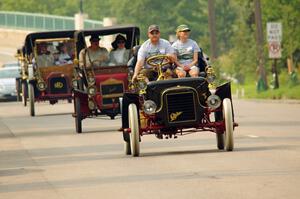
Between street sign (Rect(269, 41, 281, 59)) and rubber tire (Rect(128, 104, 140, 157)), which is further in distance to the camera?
street sign (Rect(269, 41, 281, 59))

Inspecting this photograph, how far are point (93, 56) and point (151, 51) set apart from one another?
942 cm

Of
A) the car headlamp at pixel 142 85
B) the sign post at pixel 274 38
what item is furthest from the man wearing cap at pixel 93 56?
the sign post at pixel 274 38

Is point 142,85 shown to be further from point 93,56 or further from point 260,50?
point 260,50

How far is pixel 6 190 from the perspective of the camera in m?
16.6

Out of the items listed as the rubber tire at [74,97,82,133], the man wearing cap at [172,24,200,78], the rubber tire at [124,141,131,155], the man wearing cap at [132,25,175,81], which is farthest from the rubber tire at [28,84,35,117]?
the rubber tire at [124,141,131,155]

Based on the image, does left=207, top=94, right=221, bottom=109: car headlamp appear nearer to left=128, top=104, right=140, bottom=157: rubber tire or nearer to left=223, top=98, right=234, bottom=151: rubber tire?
left=223, top=98, right=234, bottom=151: rubber tire

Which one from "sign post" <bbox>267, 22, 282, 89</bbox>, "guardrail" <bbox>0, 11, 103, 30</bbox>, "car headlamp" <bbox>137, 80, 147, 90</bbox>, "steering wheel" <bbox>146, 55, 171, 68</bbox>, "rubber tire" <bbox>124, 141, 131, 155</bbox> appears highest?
"guardrail" <bbox>0, 11, 103, 30</bbox>

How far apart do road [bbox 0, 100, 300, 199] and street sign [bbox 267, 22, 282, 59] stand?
22.1m

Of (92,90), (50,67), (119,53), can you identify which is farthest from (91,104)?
(50,67)

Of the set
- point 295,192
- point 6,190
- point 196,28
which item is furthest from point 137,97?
point 196,28

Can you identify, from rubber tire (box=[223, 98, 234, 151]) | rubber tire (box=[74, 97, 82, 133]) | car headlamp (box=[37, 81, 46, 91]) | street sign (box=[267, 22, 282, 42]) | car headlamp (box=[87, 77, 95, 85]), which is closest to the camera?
rubber tire (box=[223, 98, 234, 151])

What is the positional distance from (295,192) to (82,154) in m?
8.76

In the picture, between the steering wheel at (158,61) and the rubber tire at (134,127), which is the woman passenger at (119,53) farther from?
the rubber tire at (134,127)

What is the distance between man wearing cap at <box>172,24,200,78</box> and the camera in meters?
22.3
